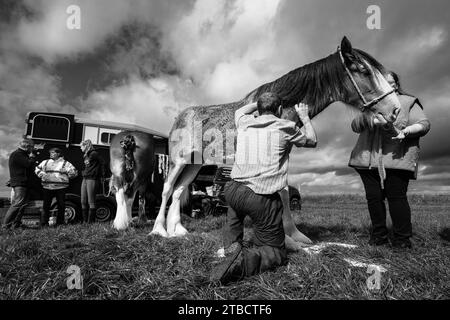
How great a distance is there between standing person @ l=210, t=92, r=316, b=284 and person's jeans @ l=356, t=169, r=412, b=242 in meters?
1.34

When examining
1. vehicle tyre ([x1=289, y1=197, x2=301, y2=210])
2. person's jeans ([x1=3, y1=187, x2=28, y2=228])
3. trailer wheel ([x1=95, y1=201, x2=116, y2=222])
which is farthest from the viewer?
vehicle tyre ([x1=289, y1=197, x2=301, y2=210])

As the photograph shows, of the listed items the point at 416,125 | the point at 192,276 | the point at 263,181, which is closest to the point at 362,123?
the point at 416,125

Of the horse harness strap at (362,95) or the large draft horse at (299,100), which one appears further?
the large draft horse at (299,100)

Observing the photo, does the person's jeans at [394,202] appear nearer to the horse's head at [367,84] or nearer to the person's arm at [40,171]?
the horse's head at [367,84]

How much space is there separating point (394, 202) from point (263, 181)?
1.86 meters

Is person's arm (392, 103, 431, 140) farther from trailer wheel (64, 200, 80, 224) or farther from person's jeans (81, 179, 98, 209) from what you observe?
trailer wheel (64, 200, 80, 224)

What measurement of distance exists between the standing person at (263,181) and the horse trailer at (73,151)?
595 centimetres

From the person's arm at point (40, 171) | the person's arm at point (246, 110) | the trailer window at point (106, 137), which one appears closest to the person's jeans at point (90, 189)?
the person's arm at point (40, 171)

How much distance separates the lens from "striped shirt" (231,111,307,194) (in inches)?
99.8

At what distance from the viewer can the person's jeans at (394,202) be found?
316 centimetres

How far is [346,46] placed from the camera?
3.64 metres

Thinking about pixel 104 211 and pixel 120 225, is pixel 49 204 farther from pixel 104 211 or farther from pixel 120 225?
pixel 120 225

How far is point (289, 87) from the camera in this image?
385 cm

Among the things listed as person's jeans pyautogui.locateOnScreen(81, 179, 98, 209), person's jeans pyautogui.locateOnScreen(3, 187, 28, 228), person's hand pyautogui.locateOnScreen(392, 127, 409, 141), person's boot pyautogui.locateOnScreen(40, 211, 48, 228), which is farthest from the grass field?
person's boot pyautogui.locateOnScreen(40, 211, 48, 228)
